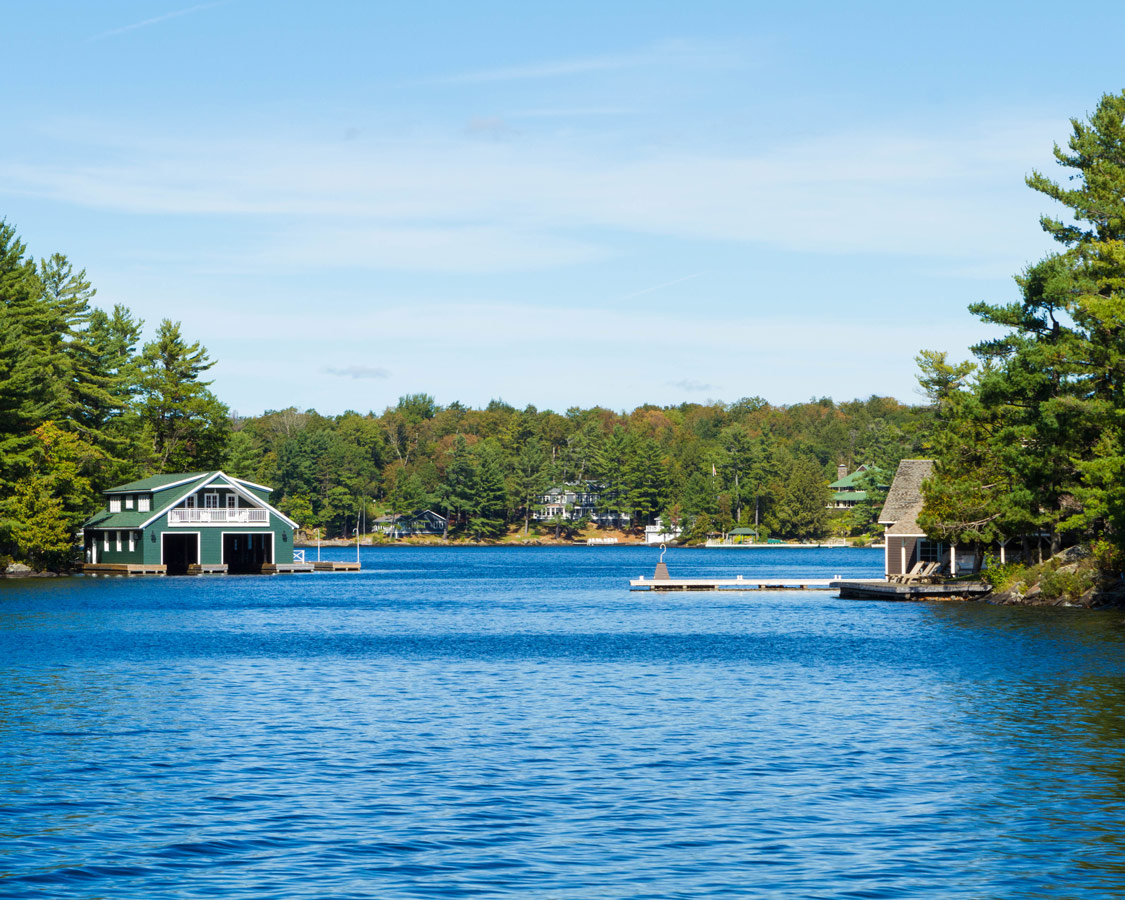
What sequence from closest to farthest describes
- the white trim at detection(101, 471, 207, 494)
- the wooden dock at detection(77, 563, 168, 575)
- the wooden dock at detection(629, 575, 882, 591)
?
the wooden dock at detection(629, 575, 882, 591) < the white trim at detection(101, 471, 207, 494) < the wooden dock at detection(77, 563, 168, 575)

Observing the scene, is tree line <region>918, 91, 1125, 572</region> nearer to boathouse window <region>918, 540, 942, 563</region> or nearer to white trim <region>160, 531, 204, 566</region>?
boathouse window <region>918, 540, 942, 563</region>

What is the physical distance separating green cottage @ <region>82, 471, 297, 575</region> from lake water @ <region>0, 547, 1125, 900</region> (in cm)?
4652

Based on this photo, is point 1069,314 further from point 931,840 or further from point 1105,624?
point 931,840

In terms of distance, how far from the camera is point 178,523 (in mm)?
A: 98625

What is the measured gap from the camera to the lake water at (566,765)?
1664 cm

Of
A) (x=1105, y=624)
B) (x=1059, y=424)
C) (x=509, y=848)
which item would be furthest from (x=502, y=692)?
(x=1059, y=424)

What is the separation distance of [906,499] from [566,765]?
5452cm

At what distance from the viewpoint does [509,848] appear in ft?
58.4

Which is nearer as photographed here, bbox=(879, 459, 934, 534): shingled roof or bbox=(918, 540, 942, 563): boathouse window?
bbox=(879, 459, 934, 534): shingled roof

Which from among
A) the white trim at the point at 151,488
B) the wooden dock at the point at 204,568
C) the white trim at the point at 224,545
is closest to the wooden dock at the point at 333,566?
the white trim at the point at 224,545

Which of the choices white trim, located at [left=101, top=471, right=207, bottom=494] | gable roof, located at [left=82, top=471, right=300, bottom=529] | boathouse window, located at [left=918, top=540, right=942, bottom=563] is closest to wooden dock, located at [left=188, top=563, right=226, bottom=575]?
gable roof, located at [left=82, top=471, right=300, bottom=529]

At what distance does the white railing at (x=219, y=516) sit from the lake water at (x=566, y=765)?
153ft

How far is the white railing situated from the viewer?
98.4 metres

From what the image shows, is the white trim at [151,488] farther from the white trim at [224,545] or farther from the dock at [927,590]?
the dock at [927,590]
